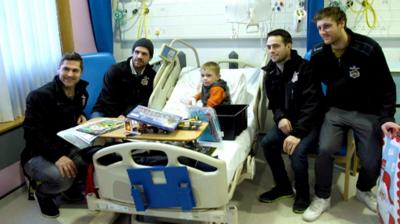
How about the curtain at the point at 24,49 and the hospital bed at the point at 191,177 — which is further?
the curtain at the point at 24,49

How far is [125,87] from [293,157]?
1.42m

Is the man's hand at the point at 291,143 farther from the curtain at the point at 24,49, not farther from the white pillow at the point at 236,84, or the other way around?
the curtain at the point at 24,49

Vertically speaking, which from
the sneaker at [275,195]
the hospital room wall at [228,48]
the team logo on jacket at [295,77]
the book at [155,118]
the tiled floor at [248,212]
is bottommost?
the tiled floor at [248,212]

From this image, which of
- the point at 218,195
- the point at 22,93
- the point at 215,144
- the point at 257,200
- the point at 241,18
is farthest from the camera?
the point at 241,18

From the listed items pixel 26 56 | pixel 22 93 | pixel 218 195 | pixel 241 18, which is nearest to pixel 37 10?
pixel 26 56

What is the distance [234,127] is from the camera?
242cm

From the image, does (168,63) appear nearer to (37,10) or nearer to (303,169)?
(37,10)

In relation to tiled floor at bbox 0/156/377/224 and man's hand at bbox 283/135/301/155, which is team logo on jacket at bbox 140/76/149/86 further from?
man's hand at bbox 283/135/301/155

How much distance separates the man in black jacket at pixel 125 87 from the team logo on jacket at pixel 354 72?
4.86 ft

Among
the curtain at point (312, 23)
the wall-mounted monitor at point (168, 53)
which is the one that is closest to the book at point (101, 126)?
the wall-mounted monitor at point (168, 53)

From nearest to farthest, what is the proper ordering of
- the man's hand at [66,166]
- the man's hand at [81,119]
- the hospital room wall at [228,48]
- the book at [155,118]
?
the book at [155,118], the man's hand at [66,166], the man's hand at [81,119], the hospital room wall at [228,48]

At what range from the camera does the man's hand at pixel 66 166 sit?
7.67 feet

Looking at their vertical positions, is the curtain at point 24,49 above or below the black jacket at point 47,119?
above

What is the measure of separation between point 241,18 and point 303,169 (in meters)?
1.46
